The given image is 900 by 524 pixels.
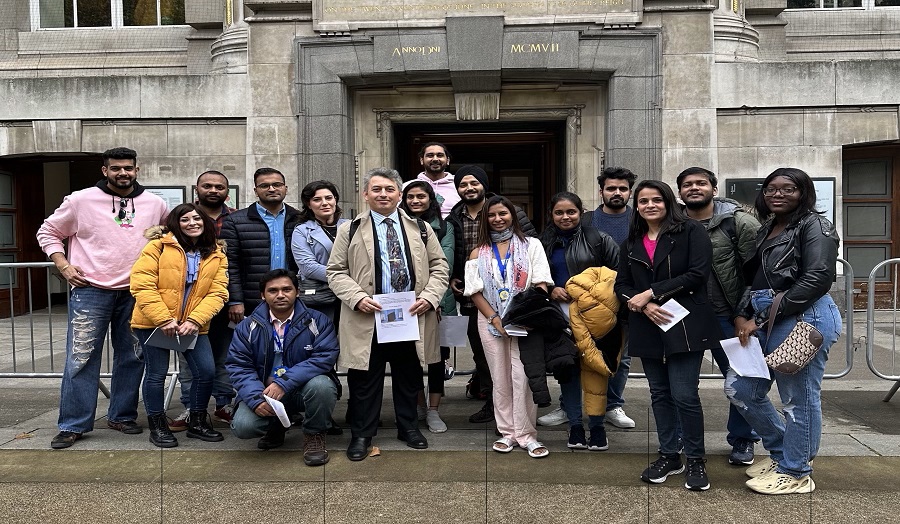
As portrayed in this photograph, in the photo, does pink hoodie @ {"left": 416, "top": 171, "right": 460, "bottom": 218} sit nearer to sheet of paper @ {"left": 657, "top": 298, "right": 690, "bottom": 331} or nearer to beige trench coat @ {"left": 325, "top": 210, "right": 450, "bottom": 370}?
beige trench coat @ {"left": 325, "top": 210, "right": 450, "bottom": 370}

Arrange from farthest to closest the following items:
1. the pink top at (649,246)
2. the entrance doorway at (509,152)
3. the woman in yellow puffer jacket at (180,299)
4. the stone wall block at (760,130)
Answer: the entrance doorway at (509,152) → the stone wall block at (760,130) → the woman in yellow puffer jacket at (180,299) → the pink top at (649,246)

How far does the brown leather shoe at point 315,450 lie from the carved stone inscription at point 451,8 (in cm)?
740

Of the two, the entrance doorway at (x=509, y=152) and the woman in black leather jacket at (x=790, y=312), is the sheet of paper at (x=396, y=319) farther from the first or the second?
the entrance doorway at (x=509, y=152)

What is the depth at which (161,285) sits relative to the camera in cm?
518

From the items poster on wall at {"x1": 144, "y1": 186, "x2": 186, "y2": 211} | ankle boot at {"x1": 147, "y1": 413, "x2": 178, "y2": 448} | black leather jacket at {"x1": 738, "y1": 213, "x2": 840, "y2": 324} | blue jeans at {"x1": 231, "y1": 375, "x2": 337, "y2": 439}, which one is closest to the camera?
black leather jacket at {"x1": 738, "y1": 213, "x2": 840, "y2": 324}

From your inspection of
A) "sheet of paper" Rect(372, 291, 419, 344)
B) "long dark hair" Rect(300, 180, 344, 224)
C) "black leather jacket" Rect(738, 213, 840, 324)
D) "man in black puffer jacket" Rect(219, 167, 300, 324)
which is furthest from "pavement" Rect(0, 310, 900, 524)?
"long dark hair" Rect(300, 180, 344, 224)

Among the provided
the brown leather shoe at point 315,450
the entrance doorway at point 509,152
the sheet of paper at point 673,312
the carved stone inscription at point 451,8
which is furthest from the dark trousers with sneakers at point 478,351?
the carved stone inscription at point 451,8

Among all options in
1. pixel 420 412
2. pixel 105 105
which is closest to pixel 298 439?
pixel 420 412

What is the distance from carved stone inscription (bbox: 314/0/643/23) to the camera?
10492 millimetres

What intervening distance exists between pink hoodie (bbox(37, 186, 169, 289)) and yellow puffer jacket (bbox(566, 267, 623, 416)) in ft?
10.7

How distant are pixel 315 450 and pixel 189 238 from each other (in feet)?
5.87

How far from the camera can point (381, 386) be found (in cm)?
521

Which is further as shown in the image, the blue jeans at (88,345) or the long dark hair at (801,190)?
the blue jeans at (88,345)

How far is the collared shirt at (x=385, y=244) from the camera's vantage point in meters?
5.16
